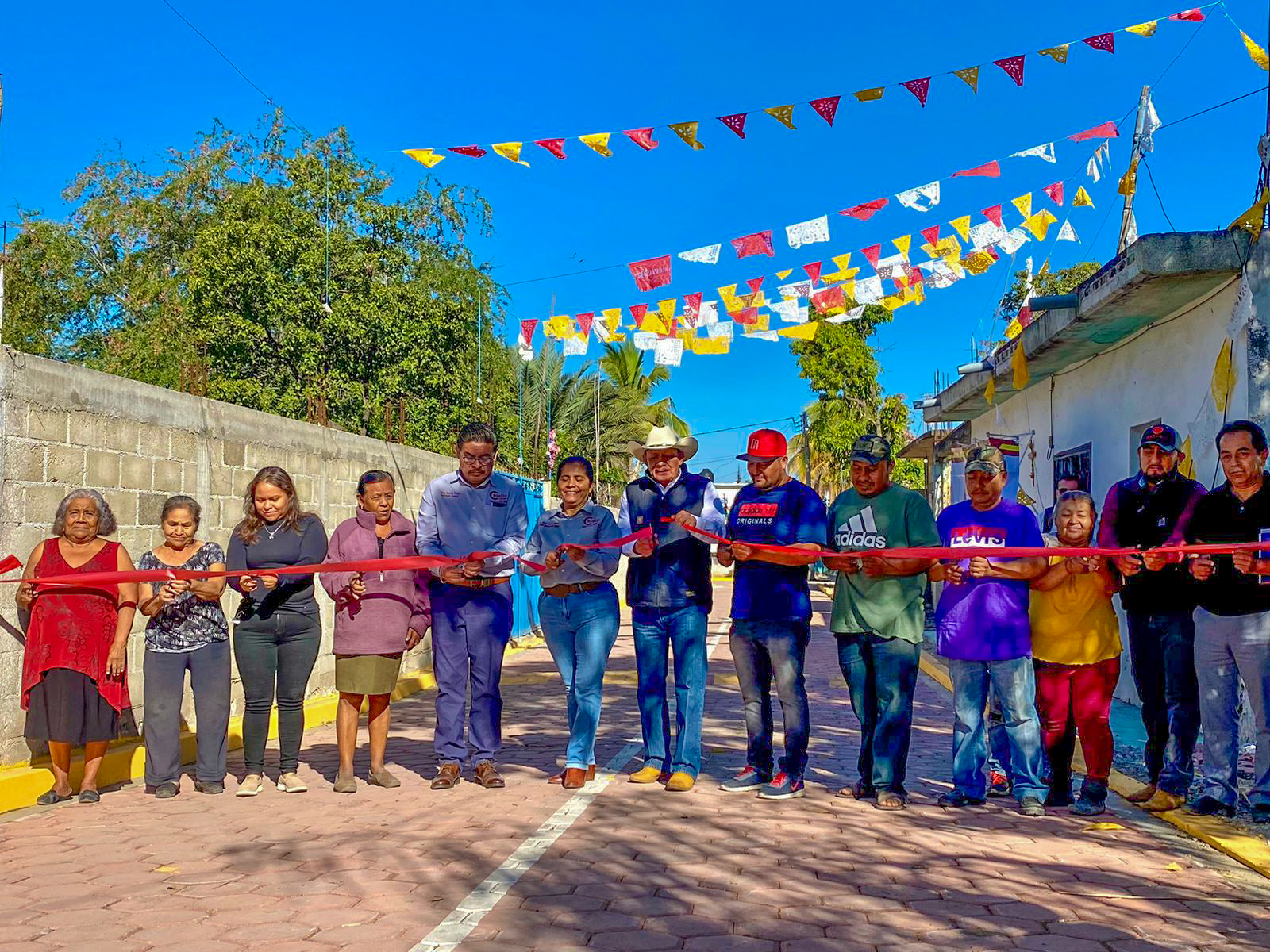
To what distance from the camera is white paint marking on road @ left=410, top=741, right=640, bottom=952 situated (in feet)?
13.3

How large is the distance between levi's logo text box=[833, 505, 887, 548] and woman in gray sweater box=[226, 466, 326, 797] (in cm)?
309

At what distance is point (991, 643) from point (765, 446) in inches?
65.2

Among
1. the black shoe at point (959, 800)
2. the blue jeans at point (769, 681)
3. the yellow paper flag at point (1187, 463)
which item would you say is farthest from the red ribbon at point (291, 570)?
the yellow paper flag at point (1187, 463)

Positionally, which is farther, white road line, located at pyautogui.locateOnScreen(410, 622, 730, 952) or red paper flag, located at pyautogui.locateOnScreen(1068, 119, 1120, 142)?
red paper flag, located at pyautogui.locateOnScreen(1068, 119, 1120, 142)

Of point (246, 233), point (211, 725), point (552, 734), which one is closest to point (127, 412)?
point (211, 725)

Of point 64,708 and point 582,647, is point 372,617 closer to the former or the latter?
point 582,647

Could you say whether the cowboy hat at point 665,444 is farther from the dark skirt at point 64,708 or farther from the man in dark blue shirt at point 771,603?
the dark skirt at point 64,708

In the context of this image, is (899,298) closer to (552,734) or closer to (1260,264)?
(1260,264)

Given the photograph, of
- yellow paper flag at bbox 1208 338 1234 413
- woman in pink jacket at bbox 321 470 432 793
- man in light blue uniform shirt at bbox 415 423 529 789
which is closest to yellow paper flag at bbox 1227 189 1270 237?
yellow paper flag at bbox 1208 338 1234 413

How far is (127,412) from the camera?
25.7ft

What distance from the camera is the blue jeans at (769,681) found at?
6.55m

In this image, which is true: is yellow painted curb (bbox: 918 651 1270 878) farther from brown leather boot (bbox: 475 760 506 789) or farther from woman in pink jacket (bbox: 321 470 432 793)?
woman in pink jacket (bbox: 321 470 432 793)

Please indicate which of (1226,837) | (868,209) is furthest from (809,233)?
(1226,837)

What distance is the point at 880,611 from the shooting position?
6.34m
